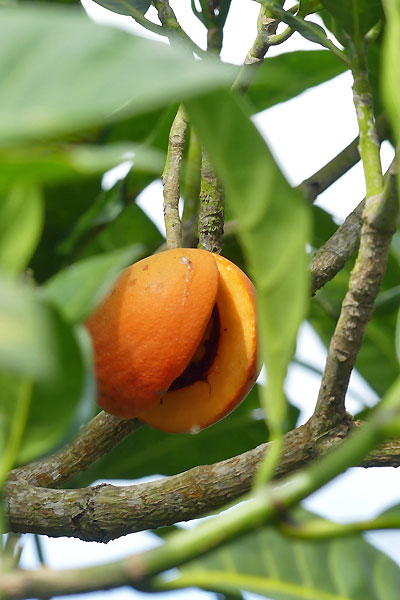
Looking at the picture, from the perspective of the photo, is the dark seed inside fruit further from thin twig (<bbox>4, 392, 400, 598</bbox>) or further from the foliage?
thin twig (<bbox>4, 392, 400, 598</bbox>)

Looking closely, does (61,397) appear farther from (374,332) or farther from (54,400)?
(374,332)

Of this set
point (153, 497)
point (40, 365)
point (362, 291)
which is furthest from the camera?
point (153, 497)

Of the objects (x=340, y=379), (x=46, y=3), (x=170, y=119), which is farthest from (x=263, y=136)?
(x=170, y=119)

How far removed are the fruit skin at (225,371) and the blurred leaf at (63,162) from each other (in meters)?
0.27

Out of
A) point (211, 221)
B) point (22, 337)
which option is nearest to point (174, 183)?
point (211, 221)

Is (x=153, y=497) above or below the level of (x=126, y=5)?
below

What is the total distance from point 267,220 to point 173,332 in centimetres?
17

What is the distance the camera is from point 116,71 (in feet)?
0.69

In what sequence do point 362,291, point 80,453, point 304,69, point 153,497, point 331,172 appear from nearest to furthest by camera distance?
point 362,291, point 153,497, point 80,453, point 331,172, point 304,69

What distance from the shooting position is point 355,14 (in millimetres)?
490

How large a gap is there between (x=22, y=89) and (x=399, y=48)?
0.44ft

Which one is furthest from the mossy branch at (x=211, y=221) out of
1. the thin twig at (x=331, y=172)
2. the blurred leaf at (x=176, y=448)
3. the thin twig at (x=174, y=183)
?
the blurred leaf at (x=176, y=448)

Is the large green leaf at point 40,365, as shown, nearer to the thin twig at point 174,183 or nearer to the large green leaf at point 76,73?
the large green leaf at point 76,73

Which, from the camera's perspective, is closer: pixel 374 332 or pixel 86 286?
pixel 86 286
